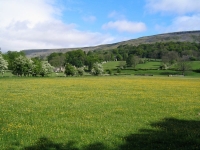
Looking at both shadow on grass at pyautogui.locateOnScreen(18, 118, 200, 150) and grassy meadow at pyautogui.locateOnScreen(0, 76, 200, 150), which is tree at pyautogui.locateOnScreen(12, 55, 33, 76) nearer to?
grassy meadow at pyautogui.locateOnScreen(0, 76, 200, 150)

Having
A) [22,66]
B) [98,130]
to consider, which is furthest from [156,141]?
[22,66]

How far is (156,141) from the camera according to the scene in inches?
422

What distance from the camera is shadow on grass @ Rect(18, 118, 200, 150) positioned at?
31.9 feet

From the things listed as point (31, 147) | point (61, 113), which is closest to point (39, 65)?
point (61, 113)

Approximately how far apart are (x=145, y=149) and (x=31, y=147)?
4.92 m

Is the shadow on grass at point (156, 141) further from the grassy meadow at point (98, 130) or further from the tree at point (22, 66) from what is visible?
the tree at point (22, 66)

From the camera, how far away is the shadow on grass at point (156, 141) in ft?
31.9

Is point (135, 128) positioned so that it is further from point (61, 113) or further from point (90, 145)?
point (61, 113)

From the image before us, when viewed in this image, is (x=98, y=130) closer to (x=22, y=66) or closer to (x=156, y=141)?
(x=156, y=141)

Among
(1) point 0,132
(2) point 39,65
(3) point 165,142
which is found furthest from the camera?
(2) point 39,65

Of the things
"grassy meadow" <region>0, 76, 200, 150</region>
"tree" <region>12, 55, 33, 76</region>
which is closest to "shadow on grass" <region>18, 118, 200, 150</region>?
"grassy meadow" <region>0, 76, 200, 150</region>

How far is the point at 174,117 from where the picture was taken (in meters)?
16.0

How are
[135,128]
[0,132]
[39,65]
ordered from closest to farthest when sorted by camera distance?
[0,132], [135,128], [39,65]

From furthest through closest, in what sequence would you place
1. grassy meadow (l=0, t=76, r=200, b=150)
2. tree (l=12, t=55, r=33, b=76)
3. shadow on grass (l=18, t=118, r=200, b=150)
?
tree (l=12, t=55, r=33, b=76)
grassy meadow (l=0, t=76, r=200, b=150)
shadow on grass (l=18, t=118, r=200, b=150)
